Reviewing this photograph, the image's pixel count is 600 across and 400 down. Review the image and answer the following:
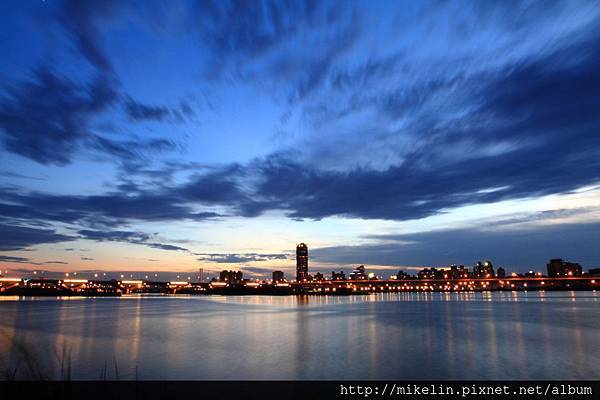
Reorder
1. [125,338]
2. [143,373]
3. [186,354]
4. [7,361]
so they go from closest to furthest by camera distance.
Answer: [143,373]
[7,361]
[186,354]
[125,338]

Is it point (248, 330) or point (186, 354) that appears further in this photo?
point (248, 330)

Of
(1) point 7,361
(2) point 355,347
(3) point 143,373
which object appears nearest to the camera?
(3) point 143,373

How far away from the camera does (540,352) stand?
38656mm

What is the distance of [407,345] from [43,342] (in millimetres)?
41756

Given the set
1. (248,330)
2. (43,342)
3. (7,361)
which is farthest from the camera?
(248,330)
